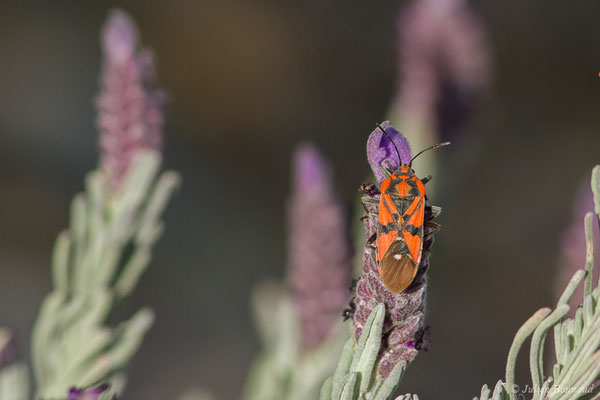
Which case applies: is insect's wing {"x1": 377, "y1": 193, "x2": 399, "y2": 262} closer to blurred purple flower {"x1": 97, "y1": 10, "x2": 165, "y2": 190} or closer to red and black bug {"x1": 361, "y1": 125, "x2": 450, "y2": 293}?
red and black bug {"x1": 361, "y1": 125, "x2": 450, "y2": 293}

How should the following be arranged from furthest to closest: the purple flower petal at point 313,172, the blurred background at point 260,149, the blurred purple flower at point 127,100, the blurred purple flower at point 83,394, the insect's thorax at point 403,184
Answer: the blurred background at point 260,149 < the purple flower petal at point 313,172 < the blurred purple flower at point 127,100 < the insect's thorax at point 403,184 < the blurred purple flower at point 83,394

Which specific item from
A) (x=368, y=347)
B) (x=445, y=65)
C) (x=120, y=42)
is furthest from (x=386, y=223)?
(x=445, y=65)

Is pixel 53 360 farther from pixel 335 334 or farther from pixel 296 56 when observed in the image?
pixel 296 56

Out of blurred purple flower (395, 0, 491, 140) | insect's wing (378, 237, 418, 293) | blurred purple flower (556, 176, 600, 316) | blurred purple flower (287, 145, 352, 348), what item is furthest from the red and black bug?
blurred purple flower (395, 0, 491, 140)

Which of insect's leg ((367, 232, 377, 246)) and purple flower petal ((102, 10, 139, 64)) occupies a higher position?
purple flower petal ((102, 10, 139, 64))

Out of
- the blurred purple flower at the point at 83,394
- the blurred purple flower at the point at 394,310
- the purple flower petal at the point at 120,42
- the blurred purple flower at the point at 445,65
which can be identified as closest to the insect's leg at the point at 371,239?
the blurred purple flower at the point at 394,310

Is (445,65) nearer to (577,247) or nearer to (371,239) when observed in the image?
(577,247)

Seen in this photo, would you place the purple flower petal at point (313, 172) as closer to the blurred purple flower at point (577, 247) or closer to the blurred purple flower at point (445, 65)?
the blurred purple flower at point (577, 247)
